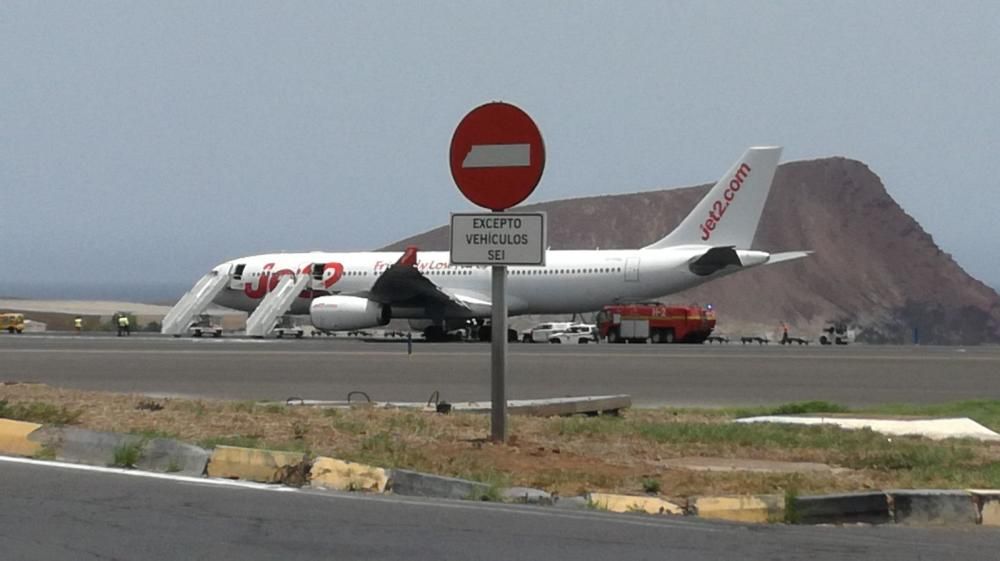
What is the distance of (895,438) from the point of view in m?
11.1

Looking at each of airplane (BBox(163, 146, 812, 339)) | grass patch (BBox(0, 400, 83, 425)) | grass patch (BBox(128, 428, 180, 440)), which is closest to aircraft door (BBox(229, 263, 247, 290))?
airplane (BBox(163, 146, 812, 339))

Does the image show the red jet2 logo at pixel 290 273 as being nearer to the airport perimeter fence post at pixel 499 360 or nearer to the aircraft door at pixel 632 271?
the aircraft door at pixel 632 271

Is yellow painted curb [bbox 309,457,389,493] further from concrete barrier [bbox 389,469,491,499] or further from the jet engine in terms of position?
the jet engine

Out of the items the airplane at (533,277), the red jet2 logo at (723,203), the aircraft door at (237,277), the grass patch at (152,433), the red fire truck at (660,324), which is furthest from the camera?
the aircraft door at (237,277)

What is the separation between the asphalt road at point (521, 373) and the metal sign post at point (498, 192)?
300 inches

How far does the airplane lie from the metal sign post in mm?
31765

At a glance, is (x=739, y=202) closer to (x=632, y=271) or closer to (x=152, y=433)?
(x=632, y=271)

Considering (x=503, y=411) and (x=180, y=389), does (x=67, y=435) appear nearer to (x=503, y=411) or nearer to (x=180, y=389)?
(x=503, y=411)

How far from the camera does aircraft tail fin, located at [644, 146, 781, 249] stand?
4462 centimetres

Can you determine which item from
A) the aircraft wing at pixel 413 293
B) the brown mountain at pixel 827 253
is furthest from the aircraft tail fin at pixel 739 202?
the brown mountain at pixel 827 253

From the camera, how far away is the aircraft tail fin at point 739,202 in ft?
146

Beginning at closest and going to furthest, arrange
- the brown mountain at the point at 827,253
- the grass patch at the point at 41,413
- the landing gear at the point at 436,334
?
the grass patch at the point at 41,413 < the landing gear at the point at 436,334 < the brown mountain at the point at 827,253

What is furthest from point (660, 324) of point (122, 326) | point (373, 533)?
point (373, 533)

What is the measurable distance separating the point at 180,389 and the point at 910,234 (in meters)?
106
